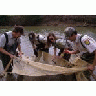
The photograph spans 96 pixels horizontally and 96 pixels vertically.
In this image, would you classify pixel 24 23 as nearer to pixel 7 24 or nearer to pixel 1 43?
pixel 7 24

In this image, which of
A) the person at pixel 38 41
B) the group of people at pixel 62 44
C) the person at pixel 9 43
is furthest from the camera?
the person at pixel 38 41

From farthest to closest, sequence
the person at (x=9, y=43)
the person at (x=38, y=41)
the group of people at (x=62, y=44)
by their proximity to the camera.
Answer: the person at (x=38, y=41), the person at (x=9, y=43), the group of people at (x=62, y=44)

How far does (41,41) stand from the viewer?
3875mm

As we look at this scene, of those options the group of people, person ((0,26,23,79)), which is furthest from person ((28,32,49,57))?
person ((0,26,23,79))

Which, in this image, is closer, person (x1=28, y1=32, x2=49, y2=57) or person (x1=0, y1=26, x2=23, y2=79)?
person (x1=0, y1=26, x2=23, y2=79)

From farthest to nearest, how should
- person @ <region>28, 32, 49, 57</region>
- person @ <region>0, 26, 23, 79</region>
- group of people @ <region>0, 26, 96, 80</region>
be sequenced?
person @ <region>28, 32, 49, 57</region> < person @ <region>0, 26, 23, 79</region> < group of people @ <region>0, 26, 96, 80</region>

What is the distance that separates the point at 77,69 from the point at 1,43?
6.05 ft

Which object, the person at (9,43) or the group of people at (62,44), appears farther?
the person at (9,43)

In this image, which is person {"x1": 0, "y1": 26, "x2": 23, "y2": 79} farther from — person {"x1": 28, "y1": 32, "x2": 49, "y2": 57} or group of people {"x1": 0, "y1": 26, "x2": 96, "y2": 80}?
person {"x1": 28, "y1": 32, "x2": 49, "y2": 57}

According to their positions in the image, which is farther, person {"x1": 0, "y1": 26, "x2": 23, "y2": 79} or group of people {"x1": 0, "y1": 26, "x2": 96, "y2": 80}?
person {"x1": 0, "y1": 26, "x2": 23, "y2": 79}

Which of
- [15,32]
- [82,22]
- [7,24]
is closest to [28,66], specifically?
[15,32]

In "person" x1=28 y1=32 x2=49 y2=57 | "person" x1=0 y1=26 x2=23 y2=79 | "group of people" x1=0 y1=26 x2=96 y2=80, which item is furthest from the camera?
"person" x1=28 y1=32 x2=49 y2=57

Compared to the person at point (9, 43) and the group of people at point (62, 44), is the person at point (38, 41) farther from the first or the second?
the person at point (9, 43)

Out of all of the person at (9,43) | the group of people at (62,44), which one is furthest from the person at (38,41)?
the person at (9,43)
